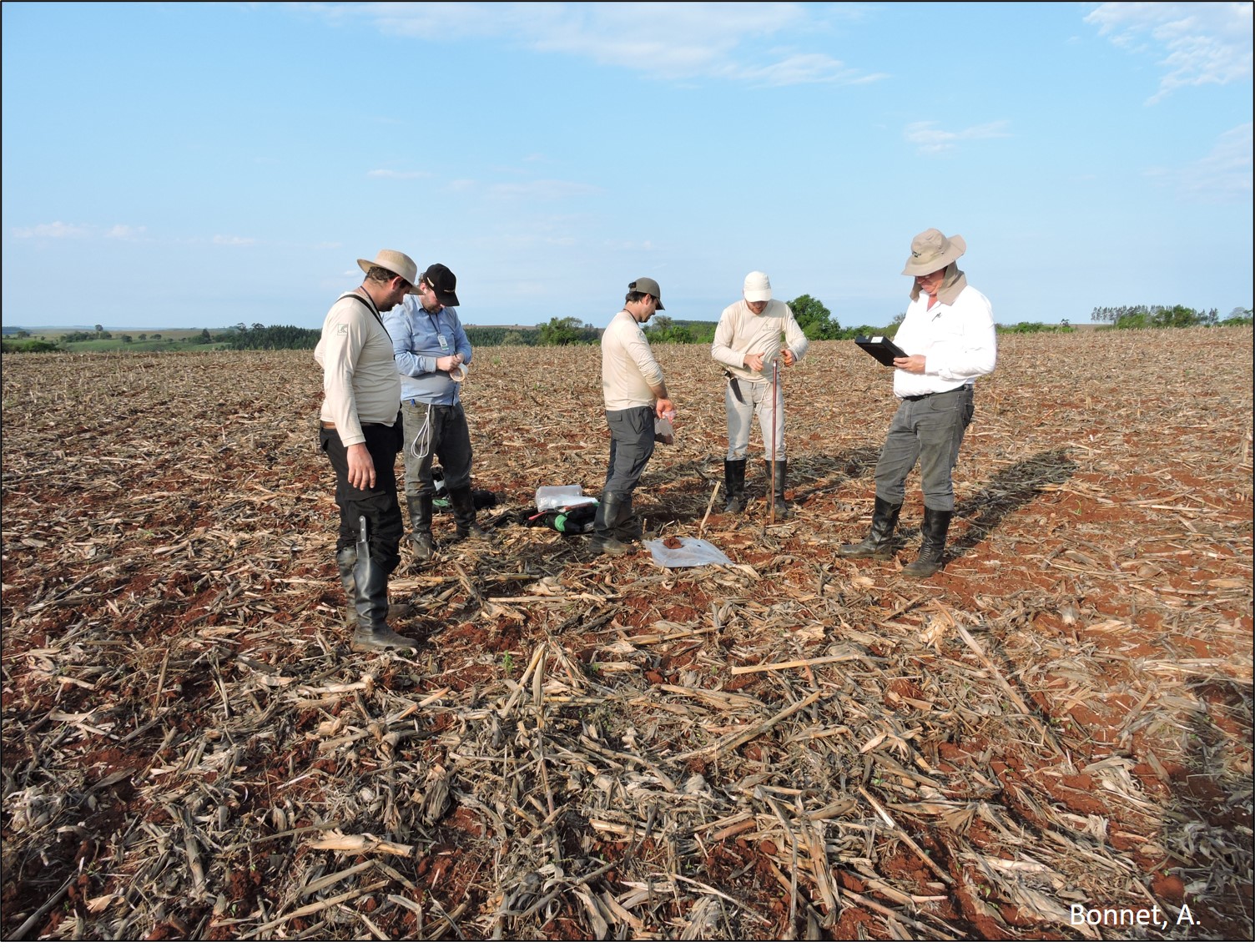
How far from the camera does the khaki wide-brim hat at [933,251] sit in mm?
4750

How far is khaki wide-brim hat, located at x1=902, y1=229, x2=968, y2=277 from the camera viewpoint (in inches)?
187

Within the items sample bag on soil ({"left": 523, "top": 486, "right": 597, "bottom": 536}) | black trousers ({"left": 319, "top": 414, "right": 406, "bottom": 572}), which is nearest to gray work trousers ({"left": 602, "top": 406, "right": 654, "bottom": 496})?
sample bag on soil ({"left": 523, "top": 486, "right": 597, "bottom": 536})

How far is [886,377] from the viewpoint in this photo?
51.2 ft

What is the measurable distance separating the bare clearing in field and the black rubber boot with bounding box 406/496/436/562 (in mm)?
176

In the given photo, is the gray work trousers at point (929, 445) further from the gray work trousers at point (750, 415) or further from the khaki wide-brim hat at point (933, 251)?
the gray work trousers at point (750, 415)

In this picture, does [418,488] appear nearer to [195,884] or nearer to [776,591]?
[776,591]

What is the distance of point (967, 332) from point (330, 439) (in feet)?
14.0

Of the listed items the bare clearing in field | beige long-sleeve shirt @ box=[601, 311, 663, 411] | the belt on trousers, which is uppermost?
beige long-sleeve shirt @ box=[601, 311, 663, 411]

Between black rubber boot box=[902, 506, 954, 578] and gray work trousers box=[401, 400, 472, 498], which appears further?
gray work trousers box=[401, 400, 472, 498]

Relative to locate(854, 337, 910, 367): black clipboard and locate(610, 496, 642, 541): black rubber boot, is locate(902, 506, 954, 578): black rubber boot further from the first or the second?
locate(610, 496, 642, 541): black rubber boot

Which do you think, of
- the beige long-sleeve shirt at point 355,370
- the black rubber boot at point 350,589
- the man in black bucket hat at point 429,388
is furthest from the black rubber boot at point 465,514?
the beige long-sleeve shirt at point 355,370

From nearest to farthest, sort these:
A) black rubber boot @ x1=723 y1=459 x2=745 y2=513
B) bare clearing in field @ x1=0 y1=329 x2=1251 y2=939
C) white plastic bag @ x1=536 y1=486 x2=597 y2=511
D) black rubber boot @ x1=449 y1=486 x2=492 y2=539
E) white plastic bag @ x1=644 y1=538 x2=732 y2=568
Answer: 1. bare clearing in field @ x1=0 y1=329 x2=1251 y2=939
2. white plastic bag @ x1=644 y1=538 x2=732 y2=568
3. black rubber boot @ x1=449 y1=486 x2=492 y2=539
4. white plastic bag @ x1=536 y1=486 x2=597 y2=511
5. black rubber boot @ x1=723 y1=459 x2=745 y2=513

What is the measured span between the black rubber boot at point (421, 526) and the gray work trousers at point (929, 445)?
3.70 m

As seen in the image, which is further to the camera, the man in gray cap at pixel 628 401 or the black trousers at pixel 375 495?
the man in gray cap at pixel 628 401
